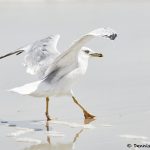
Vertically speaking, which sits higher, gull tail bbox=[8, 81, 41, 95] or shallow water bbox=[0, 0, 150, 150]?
gull tail bbox=[8, 81, 41, 95]

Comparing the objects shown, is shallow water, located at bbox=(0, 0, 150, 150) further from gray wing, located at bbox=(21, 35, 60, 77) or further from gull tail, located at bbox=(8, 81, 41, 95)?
gray wing, located at bbox=(21, 35, 60, 77)

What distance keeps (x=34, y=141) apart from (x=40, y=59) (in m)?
1.45

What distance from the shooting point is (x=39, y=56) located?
801 cm

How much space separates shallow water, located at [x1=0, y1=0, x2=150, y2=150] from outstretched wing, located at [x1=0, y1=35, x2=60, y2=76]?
1.57 feet

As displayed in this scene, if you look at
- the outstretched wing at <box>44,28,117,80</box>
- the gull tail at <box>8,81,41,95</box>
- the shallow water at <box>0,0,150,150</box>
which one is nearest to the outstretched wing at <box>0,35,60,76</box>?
the outstretched wing at <box>44,28,117,80</box>

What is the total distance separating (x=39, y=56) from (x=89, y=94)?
891 mm

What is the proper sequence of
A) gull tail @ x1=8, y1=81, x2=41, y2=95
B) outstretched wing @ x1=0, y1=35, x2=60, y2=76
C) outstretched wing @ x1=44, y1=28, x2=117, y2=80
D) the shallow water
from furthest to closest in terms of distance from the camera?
outstretched wing @ x1=0, y1=35, x2=60, y2=76, outstretched wing @ x1=44, y1=28, x2=117, y2=80, gull tail @ x1=8, y1=81, x2=41, y2=95, the shallow water

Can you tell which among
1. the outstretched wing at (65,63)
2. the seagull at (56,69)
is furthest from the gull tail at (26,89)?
the outstretched wing at (65,63)

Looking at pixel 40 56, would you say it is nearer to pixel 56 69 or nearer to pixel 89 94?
pixel 56 69

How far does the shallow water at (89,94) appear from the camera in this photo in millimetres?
6824

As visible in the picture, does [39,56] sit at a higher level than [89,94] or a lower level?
higher

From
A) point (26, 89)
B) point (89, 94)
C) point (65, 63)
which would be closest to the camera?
point (26, 89)

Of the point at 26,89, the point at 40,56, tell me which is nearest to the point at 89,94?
the point at 40,56

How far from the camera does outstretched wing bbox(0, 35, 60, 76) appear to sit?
25.8 feet
